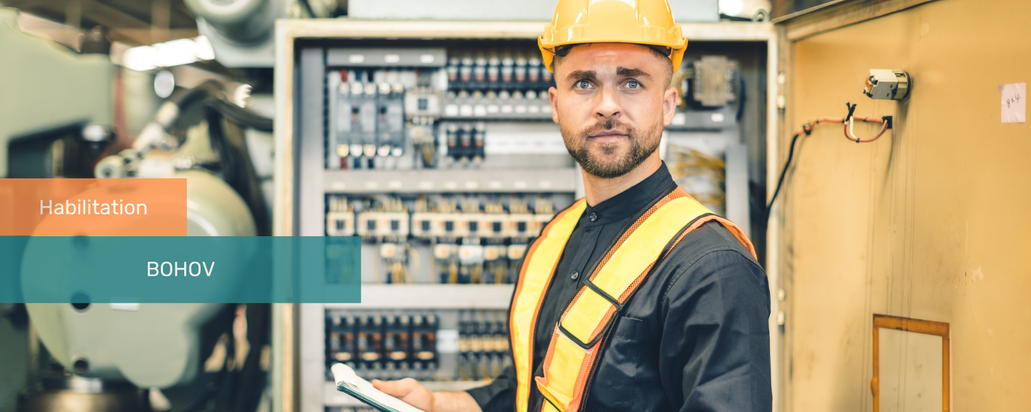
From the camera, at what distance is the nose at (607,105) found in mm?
930

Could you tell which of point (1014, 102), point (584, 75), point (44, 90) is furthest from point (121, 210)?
point (1014, 102)

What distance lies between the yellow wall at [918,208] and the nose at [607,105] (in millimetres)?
791

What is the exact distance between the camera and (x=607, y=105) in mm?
931

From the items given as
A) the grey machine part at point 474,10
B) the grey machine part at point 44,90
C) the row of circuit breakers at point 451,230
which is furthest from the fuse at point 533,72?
the grey machine part at point 44,90

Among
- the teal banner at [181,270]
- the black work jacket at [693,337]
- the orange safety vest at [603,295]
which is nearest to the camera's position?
the black work jacket at [693,337]

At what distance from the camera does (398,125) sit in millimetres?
1823

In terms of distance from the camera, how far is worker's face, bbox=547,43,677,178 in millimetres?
947

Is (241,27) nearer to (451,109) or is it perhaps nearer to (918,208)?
(451,109)

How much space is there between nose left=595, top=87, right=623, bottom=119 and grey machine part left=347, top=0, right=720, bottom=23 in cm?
84

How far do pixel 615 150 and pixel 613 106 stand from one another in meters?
0.08

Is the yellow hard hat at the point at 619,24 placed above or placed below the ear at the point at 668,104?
above

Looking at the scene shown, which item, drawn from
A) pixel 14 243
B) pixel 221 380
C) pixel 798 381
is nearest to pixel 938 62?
pixel 798 381

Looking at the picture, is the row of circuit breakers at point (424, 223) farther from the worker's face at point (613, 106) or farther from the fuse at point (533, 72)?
the worker's face at point (613, 106)

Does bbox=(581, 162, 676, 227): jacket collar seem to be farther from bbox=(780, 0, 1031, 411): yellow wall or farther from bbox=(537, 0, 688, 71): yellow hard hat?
bbox=(780, 0, 1031, 411): yellow wall
